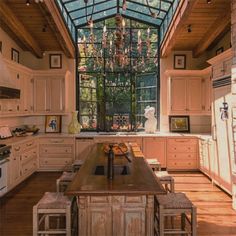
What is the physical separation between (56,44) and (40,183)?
3.31 metres

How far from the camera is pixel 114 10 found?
7.44 metres

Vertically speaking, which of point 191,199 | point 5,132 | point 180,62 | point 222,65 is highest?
point 180,62

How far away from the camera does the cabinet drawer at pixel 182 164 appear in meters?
6.90

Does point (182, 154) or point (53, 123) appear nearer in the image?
point (182, 154)

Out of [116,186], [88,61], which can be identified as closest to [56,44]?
[88,61]

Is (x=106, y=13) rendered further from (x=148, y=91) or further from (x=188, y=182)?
(x=188, y=182)

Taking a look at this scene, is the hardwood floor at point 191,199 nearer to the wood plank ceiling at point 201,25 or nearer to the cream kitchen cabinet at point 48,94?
the cream kitchen cabinet at point 48,94

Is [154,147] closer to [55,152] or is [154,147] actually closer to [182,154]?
[182,154]

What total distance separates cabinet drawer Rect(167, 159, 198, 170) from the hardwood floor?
0.29 meters

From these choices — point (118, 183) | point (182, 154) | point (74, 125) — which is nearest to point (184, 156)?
point (182, 154)

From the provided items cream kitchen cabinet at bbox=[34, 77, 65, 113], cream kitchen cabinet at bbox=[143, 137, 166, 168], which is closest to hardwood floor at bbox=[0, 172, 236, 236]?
cream kitchen cabinet at bbox=[143, 137, 166, 168]

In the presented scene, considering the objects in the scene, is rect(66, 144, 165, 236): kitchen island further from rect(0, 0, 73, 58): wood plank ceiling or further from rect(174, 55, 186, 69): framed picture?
rect(174, 55, 186, 69): framed picture

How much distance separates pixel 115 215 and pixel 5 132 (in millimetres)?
4036

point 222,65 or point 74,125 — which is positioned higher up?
point 222,65
